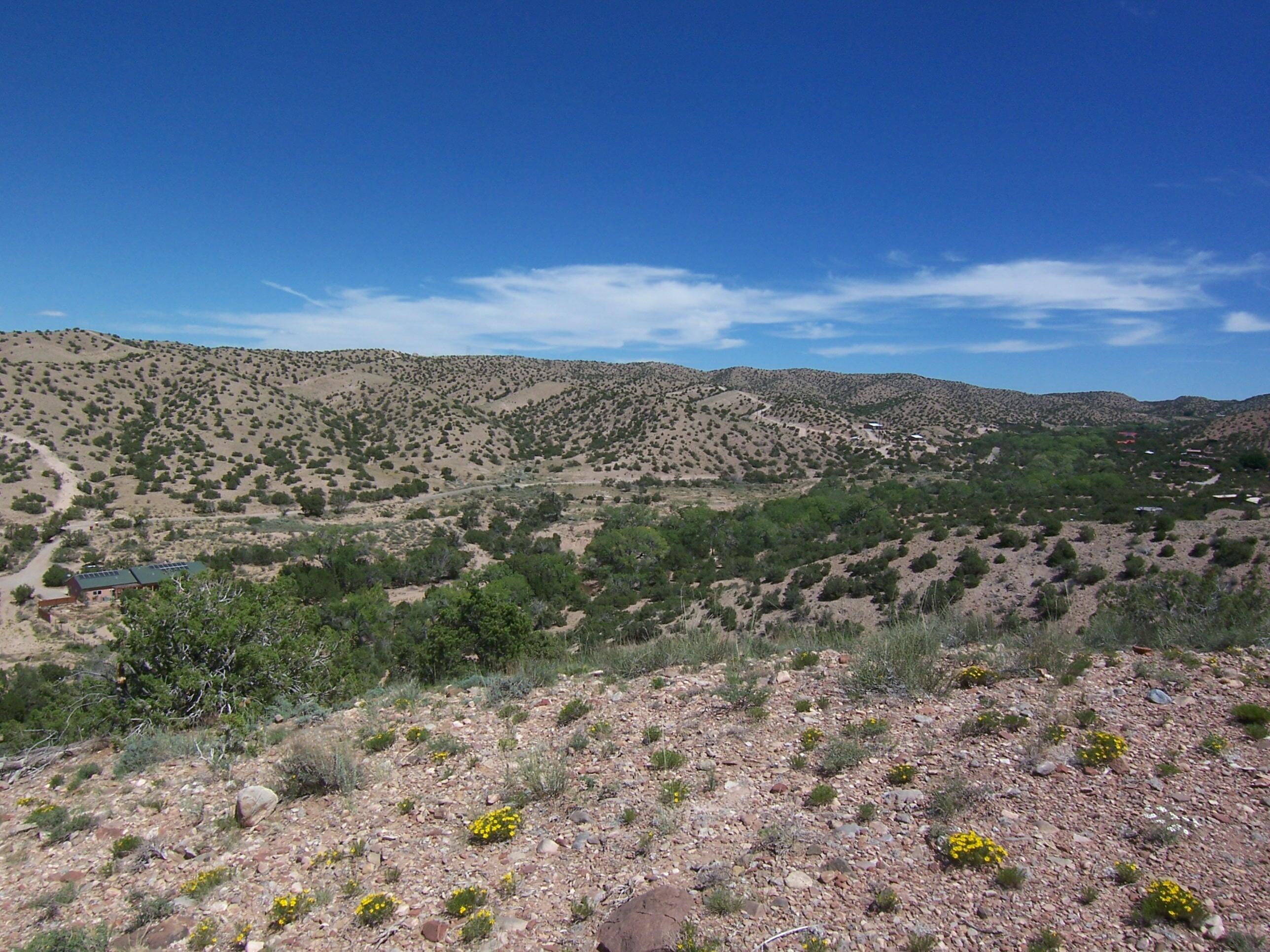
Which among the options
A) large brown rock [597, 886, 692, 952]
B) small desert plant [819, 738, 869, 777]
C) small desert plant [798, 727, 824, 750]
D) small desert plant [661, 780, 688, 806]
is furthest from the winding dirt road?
small desert plant [819, 738, 869, 777]

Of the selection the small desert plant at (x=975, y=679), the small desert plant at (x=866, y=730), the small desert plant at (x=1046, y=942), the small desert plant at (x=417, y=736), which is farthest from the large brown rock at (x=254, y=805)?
the small desert plant at (x=975, y=679)

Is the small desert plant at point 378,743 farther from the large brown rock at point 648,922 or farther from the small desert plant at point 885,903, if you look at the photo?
the small desert plant at point 885,903

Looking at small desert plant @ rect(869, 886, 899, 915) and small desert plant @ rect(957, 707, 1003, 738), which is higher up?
small desert plant @ rect(957, 707, 1003, 738)

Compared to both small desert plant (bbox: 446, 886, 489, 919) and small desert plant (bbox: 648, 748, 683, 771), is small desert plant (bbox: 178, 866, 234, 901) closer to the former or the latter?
small desert plant (bbox: 446, 886, 489, 919)

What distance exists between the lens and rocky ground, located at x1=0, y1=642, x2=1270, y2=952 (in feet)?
16.6

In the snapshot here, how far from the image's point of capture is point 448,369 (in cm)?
11569

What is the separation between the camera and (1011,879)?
507cm

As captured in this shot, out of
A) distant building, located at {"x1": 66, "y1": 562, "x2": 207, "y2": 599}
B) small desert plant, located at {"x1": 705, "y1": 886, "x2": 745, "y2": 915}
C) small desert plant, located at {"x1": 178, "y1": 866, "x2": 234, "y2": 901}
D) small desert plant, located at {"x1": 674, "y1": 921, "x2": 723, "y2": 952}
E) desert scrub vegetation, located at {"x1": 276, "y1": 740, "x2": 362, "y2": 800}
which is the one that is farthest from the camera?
distant building, located at {"x1": 66, "y1": 562, "x2": 207, "y2": 599}

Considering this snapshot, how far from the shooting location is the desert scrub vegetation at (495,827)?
6.54m

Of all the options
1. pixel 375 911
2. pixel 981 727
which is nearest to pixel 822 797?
pixel 981 727

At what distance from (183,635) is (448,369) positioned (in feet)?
363

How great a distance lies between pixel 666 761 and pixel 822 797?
1.92 m

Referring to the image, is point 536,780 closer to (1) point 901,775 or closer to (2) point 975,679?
(1) point 901,775

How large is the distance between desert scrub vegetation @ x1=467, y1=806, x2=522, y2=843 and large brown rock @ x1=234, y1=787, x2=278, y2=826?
8.44 ft
